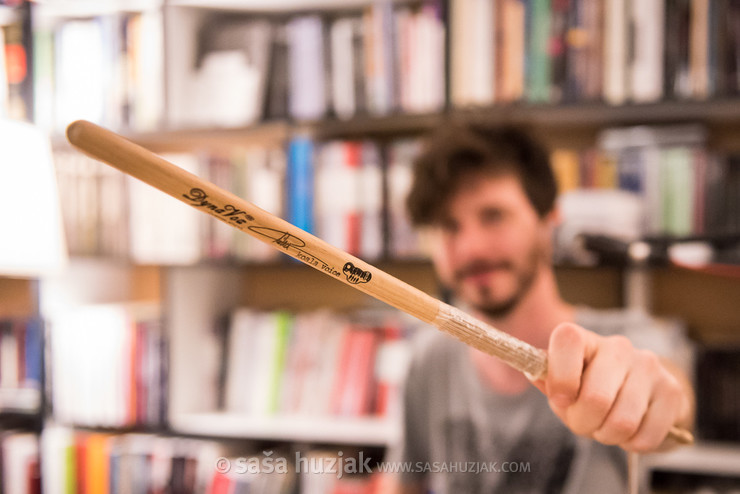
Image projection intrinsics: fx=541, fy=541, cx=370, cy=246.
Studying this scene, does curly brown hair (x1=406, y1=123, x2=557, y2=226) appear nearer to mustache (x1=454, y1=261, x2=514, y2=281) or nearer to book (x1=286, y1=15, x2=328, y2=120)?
mustache (x1=454, y1=261, x2=514, y2=281)

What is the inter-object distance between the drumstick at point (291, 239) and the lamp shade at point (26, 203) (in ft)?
1.73

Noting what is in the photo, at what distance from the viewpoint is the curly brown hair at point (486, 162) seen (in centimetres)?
98

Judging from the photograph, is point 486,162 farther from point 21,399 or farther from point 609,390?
point 21,399

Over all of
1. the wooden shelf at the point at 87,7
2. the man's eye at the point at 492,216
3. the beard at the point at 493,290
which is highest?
the wooden shelf at the point at 87,7

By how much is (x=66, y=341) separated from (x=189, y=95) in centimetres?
78

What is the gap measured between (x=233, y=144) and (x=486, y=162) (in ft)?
3.25

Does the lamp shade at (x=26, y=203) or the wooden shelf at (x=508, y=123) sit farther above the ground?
the wooden shelf at (x=508, y=123)

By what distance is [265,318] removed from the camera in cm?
150

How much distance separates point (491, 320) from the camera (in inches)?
41.3

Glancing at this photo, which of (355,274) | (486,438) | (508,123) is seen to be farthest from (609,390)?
(508,123)

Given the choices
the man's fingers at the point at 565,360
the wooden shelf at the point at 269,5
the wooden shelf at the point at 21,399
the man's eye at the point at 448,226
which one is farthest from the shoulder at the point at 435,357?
the wooden shelf at the point at 21,399

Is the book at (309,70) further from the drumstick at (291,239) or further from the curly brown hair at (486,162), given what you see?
the drumstick at (291,239)

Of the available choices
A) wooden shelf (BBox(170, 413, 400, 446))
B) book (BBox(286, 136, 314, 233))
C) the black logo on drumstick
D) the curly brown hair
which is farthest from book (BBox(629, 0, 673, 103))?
the black logo on drumstick

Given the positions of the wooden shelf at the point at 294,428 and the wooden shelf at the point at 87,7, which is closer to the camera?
the wooden shelf at the point at 294,428
